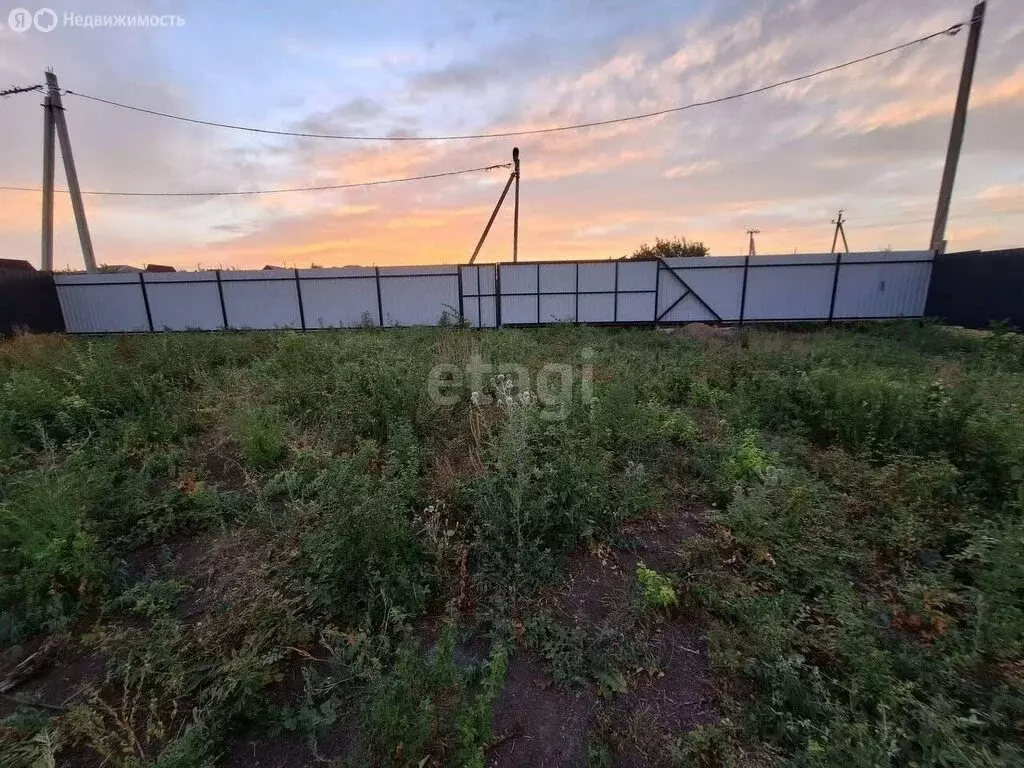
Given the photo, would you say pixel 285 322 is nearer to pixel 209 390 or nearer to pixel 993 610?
pixel 209 390

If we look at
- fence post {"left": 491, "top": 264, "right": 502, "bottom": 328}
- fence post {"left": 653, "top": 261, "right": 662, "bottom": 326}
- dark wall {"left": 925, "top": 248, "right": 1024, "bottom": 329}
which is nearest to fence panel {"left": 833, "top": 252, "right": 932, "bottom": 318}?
dark wall {"left": 925, "top": 248, "right": 1024, "bottom": 329}

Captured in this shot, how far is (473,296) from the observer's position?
13164 mm

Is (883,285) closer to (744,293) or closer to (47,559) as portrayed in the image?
(744,293)

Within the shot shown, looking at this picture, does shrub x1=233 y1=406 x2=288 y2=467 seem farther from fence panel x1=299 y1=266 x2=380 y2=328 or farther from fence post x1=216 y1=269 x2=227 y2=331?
fence post x1=216 y1=269 x2=227 y2=331

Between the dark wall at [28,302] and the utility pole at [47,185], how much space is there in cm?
112

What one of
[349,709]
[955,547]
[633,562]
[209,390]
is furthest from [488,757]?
[209,390]

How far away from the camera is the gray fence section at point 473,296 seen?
12.5 meters

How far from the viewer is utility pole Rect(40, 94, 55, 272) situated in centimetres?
1216

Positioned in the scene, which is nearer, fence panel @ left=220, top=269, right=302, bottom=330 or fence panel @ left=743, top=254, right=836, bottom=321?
fence panel @ left=743, top=254, right=836, bottom=321

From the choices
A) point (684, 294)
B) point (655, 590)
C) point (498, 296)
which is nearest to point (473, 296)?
point (498, 296)

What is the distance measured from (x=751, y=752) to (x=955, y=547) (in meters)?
2.04

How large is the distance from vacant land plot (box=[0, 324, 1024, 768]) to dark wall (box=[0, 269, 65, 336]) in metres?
10.7

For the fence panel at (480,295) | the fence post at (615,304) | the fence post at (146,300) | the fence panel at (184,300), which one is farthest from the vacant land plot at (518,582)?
the fence post at (146,300)

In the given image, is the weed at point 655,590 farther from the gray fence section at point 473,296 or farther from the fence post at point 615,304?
the fence post at point 615,304
